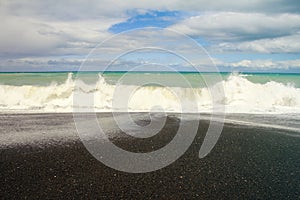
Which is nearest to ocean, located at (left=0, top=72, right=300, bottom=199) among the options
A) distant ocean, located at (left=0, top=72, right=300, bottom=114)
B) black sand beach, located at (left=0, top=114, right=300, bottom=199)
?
black sand beach, located at (left=0, top=114, right=300, bottom=199)

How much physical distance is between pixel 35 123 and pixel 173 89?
10.7 meters

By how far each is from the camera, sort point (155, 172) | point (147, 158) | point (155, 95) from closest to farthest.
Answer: point (155, 172)
point (147, 158)
point (155, 95)

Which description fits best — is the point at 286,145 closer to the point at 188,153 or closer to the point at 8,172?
the point at 188,153

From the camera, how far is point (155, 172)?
19.6 ft

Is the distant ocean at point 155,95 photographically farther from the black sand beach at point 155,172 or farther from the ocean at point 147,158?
the black sand beach at point 155,172

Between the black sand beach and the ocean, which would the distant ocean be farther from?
the black sand beach

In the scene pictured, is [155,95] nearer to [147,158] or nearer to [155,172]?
[147,158]

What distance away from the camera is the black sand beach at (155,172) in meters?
4.92

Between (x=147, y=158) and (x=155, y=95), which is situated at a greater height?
(x=155, y=95)

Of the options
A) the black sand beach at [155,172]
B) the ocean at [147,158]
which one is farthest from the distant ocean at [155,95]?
the black sand beach at [155,172]

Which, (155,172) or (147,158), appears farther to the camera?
(147,158)

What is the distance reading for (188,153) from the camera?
288 inches

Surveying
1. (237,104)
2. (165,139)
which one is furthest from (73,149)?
(237,104)

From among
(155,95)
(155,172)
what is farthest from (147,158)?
(155,95)
